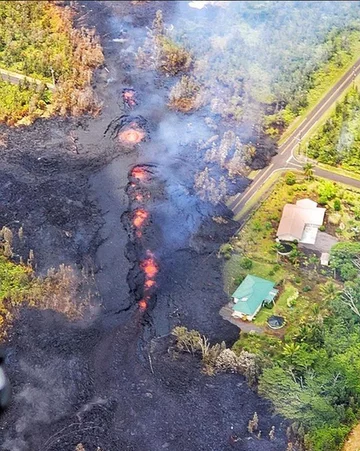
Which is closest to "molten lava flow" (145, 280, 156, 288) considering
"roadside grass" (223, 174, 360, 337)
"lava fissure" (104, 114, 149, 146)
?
"roadside grass" (223, 174, 360, 337)

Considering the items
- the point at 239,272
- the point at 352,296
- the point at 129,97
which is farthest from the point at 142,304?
the point at 129,97

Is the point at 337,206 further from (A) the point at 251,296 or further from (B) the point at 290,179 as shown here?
(A) the point at 251,296

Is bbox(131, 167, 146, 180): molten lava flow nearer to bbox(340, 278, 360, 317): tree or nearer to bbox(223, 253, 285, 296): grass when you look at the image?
bbox(223, 253, 285, 296): grass

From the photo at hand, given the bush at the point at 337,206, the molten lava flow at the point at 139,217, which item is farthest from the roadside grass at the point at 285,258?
the molten lava flow at the point at 139,217

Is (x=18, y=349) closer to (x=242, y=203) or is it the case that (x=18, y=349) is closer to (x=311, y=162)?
(x=242, y=203)

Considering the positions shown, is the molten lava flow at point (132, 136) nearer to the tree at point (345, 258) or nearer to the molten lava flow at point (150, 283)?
the molten lava flow at point (150, 283)
